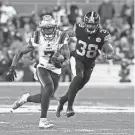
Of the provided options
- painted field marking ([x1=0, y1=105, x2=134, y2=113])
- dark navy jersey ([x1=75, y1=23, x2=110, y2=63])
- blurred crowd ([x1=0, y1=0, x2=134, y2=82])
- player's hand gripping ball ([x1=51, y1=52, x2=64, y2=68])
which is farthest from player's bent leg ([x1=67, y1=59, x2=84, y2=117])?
blurred crowd ([x1=0, y1=0, x2=134, y2=82])

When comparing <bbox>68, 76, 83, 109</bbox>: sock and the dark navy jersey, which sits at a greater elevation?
the dark navy jersey

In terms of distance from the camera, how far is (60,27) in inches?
669

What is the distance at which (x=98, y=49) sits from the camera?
9461 mm

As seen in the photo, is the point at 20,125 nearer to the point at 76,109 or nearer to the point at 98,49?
the point at 98,49

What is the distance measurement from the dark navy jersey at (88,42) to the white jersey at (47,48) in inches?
18.6

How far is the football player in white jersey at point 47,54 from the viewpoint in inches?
345

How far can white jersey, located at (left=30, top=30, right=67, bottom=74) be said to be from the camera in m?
8.94

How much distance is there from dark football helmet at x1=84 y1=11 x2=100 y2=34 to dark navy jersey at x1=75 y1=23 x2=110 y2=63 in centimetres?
10

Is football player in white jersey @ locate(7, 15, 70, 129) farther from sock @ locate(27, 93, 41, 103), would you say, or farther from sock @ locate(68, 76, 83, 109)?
sock @ locate(27, 93, 41, 103)

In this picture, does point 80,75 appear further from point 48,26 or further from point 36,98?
point 48,26

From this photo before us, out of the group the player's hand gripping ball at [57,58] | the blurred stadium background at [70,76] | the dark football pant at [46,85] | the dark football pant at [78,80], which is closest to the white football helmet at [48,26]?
the player's hand gripping ball at [57,58]

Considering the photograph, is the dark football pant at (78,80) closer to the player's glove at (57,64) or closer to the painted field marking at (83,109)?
the player's glove at (57,64)

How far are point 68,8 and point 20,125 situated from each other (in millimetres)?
10204

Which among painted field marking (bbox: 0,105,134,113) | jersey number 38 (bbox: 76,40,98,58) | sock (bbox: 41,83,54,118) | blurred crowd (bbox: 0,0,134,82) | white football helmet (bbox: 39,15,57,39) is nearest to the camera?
sock (bbox: 41,83,54,118)
